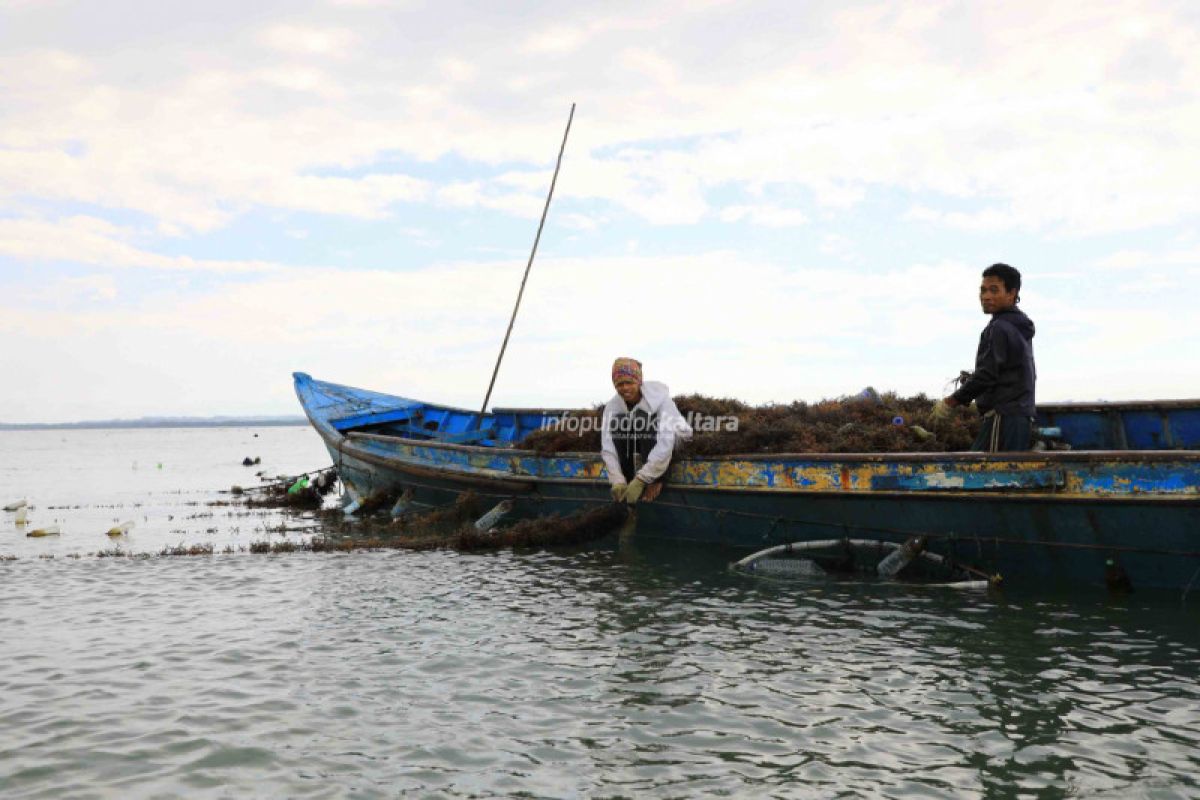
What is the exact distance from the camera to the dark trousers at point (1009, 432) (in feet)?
28.6

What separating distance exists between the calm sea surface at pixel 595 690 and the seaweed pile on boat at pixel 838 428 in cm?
170

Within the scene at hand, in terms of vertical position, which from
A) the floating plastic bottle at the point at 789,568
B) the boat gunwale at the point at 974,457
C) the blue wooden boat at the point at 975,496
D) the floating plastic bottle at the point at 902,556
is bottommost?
the floating plastic bottle at the point at 789,568

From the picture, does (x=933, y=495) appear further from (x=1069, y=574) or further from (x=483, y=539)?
(x=483, y=539)

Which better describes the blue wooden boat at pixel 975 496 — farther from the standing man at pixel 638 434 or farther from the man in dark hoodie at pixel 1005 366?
the man in dark hoodie at pixel 1005 366

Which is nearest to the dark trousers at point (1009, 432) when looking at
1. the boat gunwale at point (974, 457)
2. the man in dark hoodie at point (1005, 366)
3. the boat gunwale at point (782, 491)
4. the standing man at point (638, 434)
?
the man in dark hoodie at point (1005, 366)

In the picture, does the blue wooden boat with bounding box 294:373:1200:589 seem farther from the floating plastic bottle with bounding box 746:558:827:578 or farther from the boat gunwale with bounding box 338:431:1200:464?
the floating plastic bottle with bounding box 746:558:827:578

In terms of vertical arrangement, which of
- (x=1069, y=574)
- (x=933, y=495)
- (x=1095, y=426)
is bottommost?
(x=1069, y=574)

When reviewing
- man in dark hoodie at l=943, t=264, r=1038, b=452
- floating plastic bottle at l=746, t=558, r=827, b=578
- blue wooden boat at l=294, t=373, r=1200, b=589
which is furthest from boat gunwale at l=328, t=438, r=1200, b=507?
floating plastic bottle at l=746, t=558, r=827, b=578

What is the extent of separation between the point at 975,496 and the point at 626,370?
402 centimetres

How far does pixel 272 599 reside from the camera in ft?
31.3

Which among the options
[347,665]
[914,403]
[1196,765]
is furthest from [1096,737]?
[914,403]

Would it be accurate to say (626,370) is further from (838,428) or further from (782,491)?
(838,428)

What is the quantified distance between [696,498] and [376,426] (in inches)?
463

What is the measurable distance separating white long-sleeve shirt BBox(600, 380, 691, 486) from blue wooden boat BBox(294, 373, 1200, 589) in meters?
0.40
